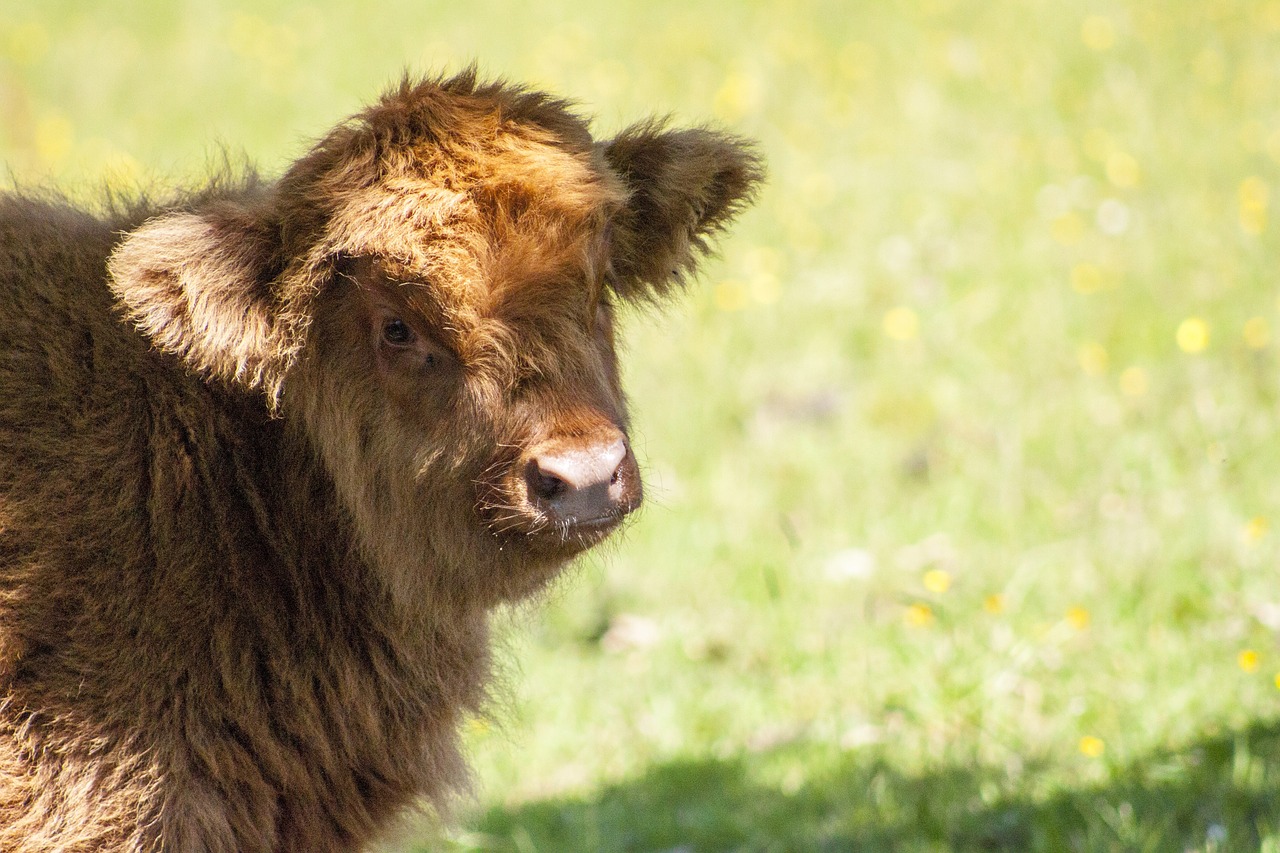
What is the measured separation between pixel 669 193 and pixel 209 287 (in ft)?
3.70

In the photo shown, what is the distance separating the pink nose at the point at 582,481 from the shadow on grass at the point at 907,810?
1680mm

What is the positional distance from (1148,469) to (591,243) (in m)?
3.62

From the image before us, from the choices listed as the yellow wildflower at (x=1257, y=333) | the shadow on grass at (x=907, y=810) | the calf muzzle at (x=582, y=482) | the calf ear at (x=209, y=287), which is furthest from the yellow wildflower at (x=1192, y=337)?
the calf ear at (x=209, y=287)

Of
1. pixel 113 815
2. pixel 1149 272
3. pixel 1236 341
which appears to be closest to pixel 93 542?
pixel 113 815

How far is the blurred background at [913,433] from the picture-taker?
4.11 metres

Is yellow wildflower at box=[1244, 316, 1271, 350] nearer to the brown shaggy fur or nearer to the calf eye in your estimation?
the brown shaggy fur

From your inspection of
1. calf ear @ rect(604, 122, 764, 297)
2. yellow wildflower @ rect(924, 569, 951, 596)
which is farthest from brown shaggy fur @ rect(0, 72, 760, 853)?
yellow wildflower @ rect(924, 569, 951, 596)

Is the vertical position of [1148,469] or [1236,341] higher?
[1236,341]

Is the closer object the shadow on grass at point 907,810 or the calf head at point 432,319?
the calf head at point 432,319

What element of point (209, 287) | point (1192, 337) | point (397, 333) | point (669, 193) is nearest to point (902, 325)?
point (1192, 337)

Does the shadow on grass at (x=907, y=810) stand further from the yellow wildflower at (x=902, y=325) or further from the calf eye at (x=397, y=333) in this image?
the yellow wildflower at (x=902, y=325)

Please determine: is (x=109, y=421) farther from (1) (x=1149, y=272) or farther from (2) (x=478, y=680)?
(1) (x=1149, y=272)

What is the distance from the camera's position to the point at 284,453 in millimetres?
2920

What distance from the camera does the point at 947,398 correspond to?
6.45 metres
